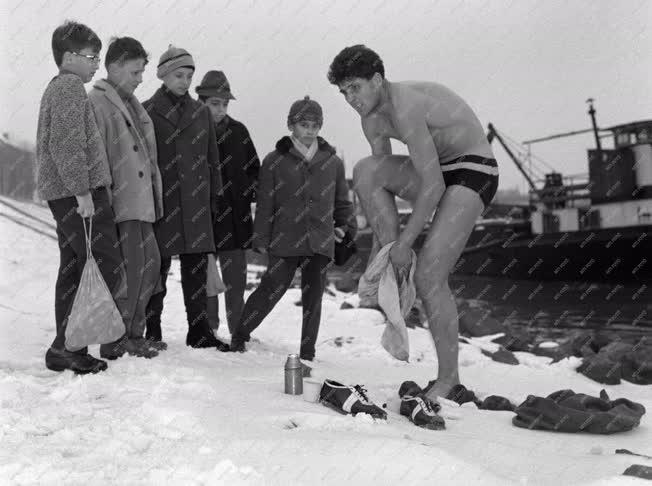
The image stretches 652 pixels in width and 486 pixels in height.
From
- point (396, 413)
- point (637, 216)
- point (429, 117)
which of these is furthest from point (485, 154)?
point (637, 216)

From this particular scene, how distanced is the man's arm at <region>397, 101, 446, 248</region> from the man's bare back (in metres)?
0.04

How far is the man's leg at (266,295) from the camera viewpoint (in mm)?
4359

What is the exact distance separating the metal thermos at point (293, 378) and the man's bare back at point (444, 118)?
1.21 meters

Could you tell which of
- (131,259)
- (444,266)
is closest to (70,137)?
(131,259)

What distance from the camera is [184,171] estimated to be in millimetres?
4238

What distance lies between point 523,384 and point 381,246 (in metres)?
1.75

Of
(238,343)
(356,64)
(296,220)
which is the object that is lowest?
(238,343)

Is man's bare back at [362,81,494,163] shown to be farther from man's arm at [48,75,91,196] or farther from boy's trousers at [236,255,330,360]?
man's arm at [48,75,91,196]

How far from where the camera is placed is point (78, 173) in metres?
3.25

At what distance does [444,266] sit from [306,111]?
1521 millimetres

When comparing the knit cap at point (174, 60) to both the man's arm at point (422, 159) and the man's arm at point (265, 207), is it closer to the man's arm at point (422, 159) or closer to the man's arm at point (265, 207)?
the man's arm at point (265, 207)

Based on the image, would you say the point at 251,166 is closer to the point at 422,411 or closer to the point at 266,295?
the point at 266,295

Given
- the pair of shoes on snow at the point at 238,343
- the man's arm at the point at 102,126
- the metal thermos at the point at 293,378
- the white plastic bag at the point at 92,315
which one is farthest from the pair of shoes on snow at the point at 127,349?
the metal thermos at the point at 293,378

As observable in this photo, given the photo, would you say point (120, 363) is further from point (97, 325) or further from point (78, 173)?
point (78, 173)
